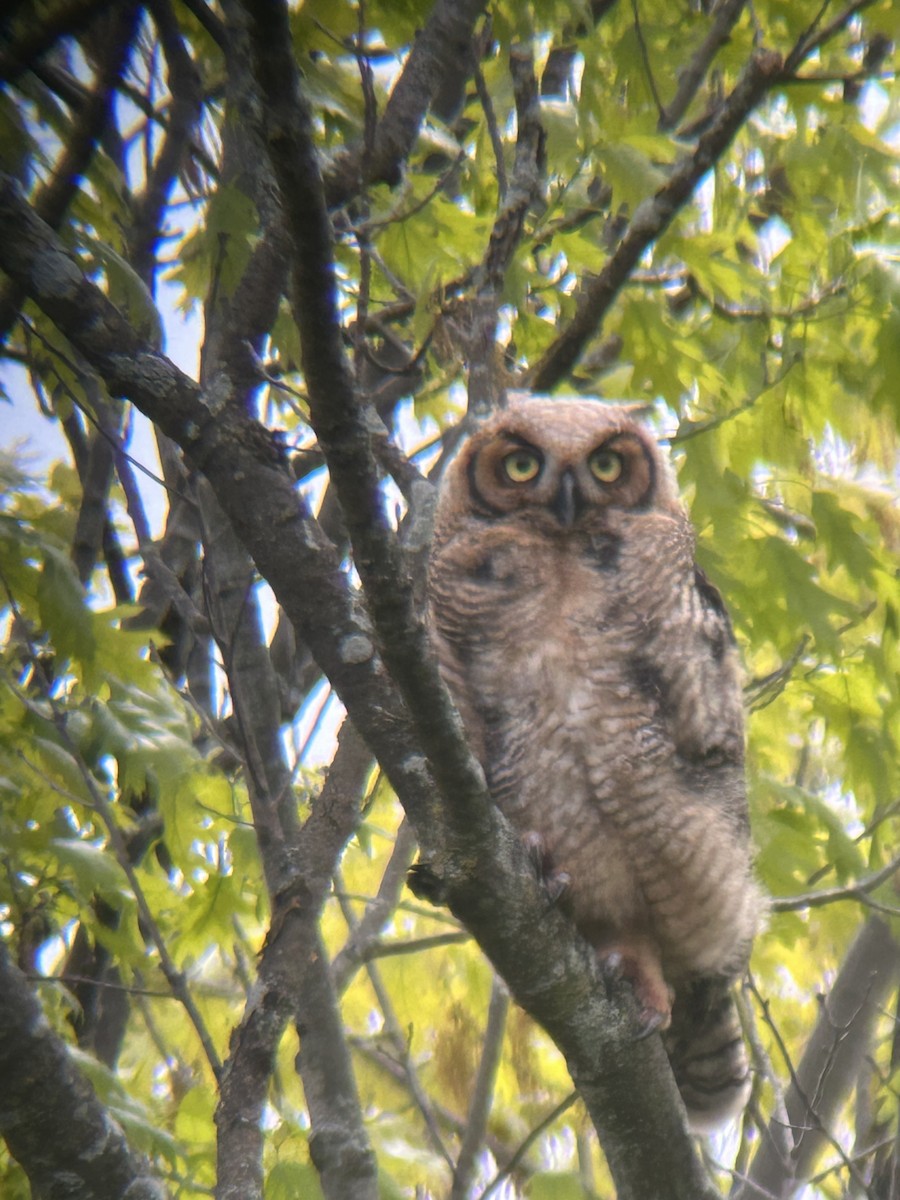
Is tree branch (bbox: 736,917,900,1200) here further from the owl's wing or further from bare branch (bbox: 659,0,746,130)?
bare branch (bbox: 659,0,746,130)

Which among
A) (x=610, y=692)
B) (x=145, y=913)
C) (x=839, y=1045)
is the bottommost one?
(x=839, y=1045)

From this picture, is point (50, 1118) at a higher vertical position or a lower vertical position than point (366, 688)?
lower

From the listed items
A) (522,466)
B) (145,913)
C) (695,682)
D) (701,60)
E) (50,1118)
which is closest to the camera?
(50,1118)

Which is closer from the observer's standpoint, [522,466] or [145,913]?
[145,913]

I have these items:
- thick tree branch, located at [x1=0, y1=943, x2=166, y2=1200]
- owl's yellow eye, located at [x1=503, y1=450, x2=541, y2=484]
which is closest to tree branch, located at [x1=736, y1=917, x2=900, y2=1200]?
owl's yellow eye, located at [x1=503, y1=450, x2=541, y2=484]

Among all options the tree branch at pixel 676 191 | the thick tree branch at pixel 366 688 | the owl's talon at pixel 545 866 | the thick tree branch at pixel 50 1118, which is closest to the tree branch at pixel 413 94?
the tree branch at pixel 676 191

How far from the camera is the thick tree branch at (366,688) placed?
2375 mm

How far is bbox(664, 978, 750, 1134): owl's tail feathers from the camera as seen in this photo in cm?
360

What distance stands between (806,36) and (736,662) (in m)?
1.86

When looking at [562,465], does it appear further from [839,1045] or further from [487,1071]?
[839,1045]

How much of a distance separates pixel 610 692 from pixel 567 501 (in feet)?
1.94

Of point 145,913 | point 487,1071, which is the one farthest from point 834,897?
point 145,913

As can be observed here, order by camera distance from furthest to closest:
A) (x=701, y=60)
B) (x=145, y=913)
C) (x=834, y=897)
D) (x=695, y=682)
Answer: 1. (x=701, y=60)
2. (x=834, y=897)
3. (x=695, y=682)
4. (x=145, y=913)

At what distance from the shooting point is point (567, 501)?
3.45 metres
